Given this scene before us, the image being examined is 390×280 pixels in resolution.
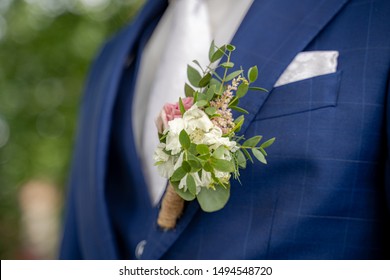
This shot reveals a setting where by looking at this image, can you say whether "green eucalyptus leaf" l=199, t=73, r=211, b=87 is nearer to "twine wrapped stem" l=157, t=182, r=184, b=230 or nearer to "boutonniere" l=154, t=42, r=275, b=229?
"boutonniere" l=154, t=42, r=275, b=229

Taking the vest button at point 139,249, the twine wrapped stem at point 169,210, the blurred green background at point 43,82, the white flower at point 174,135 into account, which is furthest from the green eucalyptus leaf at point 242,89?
the blurred green background at point 43,82

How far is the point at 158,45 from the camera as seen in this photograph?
4.41 feet

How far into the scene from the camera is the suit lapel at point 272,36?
39.7 inches

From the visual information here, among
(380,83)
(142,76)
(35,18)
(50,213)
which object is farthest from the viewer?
(50,213)

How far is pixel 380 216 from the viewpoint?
1.04m

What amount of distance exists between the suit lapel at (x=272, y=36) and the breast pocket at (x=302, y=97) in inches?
0.8

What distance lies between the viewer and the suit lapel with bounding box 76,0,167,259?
4.24 ft

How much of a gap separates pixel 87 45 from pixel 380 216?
86.5 inches

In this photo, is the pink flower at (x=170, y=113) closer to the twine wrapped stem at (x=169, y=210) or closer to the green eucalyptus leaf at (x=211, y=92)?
the green eucalyptus leaf at (x=211, y=92)

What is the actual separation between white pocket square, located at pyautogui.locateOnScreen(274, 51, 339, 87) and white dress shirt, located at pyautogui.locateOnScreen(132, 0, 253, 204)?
17cm

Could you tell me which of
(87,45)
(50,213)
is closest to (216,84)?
(87,45)

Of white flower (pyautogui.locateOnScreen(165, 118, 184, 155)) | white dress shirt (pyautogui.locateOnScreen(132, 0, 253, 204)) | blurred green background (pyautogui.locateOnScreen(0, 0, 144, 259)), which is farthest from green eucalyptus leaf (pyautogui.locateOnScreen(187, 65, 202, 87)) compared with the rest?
blurred green background (pyautogui.locateOnScreen(0, 0, 144, 259))

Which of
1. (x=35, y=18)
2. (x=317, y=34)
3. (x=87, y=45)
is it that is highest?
(x=317, y=34)

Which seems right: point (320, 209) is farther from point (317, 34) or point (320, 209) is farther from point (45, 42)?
point (45, 42)
